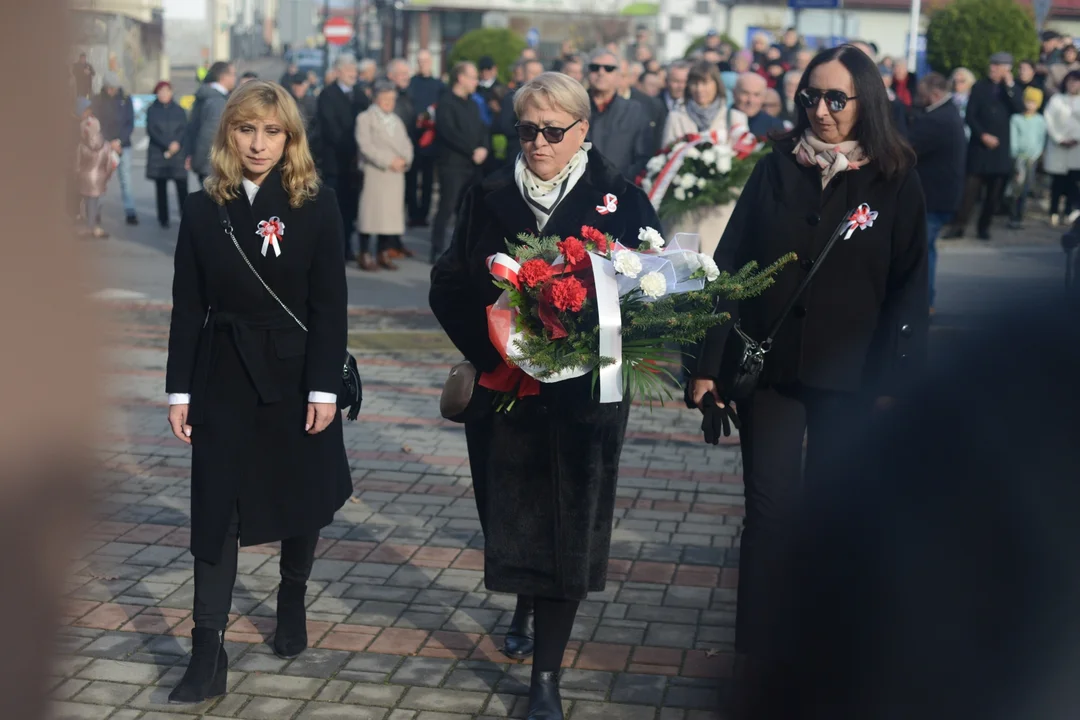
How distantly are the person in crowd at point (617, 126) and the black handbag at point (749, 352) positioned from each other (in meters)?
5.88

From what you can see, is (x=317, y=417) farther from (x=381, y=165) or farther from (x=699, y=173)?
(x=381, y=165)

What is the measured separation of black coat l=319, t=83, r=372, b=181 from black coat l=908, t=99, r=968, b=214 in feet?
19.8

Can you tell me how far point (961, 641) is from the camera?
1270 millimetres

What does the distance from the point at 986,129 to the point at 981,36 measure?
4.60 m

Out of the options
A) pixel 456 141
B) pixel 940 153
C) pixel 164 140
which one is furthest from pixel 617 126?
pixel 164 140

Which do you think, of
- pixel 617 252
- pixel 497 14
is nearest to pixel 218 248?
pixel 617 252

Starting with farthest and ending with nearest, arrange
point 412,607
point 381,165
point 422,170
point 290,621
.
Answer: point 422,170 < point 381,165 < point 412,607 < point 290,621

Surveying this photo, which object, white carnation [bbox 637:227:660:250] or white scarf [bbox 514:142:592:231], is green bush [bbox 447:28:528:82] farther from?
white carnation [bbox 637:227:660:250]

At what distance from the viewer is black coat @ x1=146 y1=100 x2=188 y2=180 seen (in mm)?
17406

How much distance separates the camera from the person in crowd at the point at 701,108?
984 cm

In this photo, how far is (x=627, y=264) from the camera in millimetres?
3736

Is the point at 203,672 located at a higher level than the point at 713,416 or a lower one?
lower

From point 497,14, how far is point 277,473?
49.6 meters

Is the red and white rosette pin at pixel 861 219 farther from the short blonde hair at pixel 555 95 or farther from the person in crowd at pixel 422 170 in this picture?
the person in crowd at pixel 422 170
